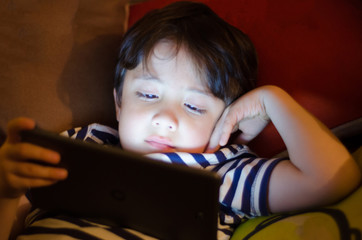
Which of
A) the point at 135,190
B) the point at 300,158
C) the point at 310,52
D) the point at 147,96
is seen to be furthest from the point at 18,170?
the point at 310,52

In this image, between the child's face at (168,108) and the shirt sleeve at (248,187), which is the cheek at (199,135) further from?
the shirt sleeve at (248,187)

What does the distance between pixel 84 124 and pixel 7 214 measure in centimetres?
39

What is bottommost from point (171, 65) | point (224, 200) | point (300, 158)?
point (224, 200)

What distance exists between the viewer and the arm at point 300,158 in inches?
29.8

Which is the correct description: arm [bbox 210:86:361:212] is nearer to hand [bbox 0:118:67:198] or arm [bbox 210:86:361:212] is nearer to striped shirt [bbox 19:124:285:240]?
striped shirt [bbox 19:124:285:240]

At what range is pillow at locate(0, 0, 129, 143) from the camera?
3.13 feet

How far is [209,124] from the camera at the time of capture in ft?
3.05

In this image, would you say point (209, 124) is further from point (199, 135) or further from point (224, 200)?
point (224, 200)

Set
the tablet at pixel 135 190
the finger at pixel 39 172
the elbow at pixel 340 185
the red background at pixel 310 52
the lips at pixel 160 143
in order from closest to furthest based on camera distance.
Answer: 1. the tablet at pixel 135 190
2. the finger at pixel 39 172
3. the elbow at pixel 340 185
4. the lips at pixel 160 143
5. the red background at pixel 310 52

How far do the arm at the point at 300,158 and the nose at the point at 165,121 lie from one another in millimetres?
142

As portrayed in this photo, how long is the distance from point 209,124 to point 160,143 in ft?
0.50

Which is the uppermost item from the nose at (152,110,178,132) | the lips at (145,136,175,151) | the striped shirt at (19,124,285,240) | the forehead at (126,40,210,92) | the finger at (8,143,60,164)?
the forehead at (126,40,210,92)

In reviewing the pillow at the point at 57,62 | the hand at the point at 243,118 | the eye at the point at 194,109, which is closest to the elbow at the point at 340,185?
the hand at the point at 243,118

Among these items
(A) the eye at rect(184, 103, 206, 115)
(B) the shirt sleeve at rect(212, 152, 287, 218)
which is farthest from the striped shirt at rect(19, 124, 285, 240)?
(A) the eye at rect(184, 103, 206, 115)
